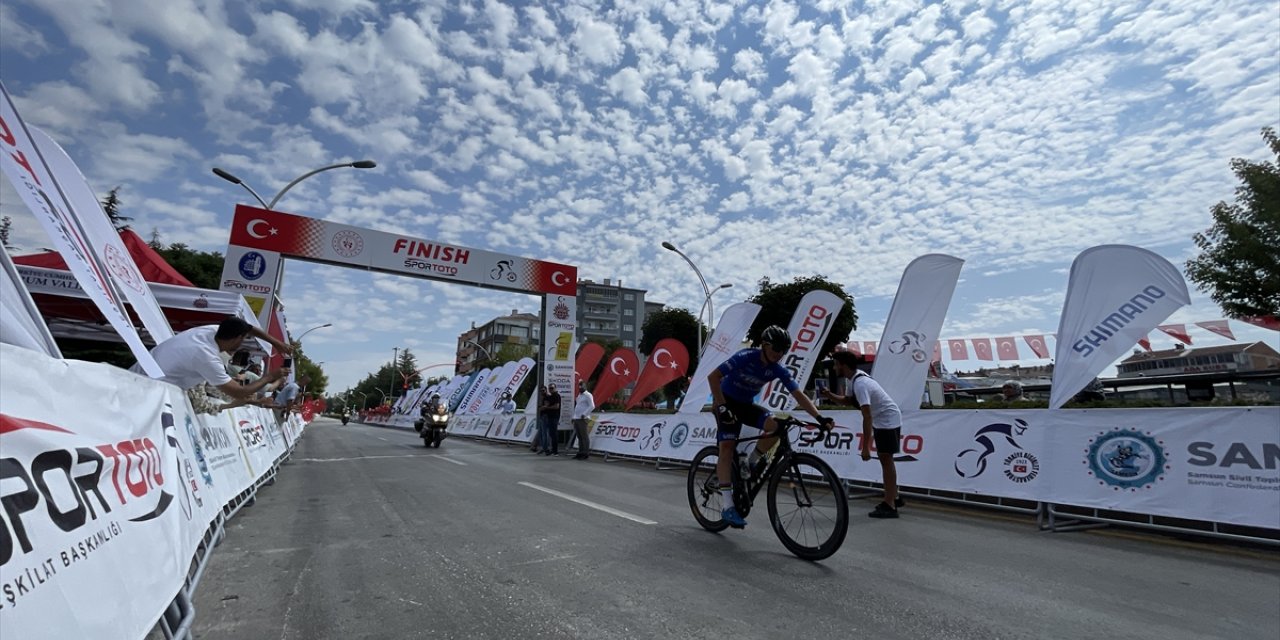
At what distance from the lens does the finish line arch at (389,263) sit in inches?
569

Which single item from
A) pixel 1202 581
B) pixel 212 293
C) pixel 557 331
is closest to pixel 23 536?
pixel 1202 581

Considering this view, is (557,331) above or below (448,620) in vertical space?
above

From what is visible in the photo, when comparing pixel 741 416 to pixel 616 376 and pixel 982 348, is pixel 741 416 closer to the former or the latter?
pixel 616 376

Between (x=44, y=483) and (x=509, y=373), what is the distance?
27651 millimetres

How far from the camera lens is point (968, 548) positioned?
5262mm

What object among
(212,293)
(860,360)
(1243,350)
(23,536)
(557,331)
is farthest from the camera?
(1243,350)

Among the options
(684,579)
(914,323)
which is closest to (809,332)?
(914,323)

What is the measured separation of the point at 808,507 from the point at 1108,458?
12.9ft

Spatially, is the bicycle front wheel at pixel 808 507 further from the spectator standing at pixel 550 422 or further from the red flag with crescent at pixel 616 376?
the red flag with crescent at pixel 616 376

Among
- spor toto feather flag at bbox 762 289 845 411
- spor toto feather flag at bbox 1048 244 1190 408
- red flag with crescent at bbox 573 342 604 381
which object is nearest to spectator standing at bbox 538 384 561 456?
red flag with crescent at bbox 573 342 604 381

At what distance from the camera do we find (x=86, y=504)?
7.38 ft

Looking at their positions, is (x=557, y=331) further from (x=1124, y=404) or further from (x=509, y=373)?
(x=1124, y=404)

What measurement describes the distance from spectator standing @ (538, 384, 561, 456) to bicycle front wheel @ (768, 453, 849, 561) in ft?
39.4

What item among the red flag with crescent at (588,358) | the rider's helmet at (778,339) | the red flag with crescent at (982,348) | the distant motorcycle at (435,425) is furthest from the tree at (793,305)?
the rider's helmet at (778,339)
